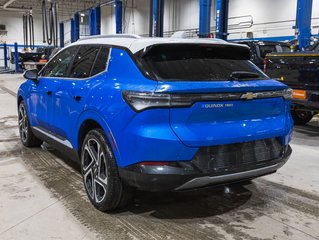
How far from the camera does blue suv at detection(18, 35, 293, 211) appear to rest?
2.86 m

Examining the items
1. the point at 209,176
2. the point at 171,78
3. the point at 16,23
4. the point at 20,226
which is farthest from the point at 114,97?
the point at 16,23

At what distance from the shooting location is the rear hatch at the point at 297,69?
6746mm

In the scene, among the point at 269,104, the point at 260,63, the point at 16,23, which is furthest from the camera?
the point at 16,23

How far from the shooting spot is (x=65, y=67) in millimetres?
4398

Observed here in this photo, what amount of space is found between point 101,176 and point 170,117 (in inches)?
39.0

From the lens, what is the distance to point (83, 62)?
4.04m

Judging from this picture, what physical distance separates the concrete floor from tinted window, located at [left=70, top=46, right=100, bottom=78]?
121 centimetres

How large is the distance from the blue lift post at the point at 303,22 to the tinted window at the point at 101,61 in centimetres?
764

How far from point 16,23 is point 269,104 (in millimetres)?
42370

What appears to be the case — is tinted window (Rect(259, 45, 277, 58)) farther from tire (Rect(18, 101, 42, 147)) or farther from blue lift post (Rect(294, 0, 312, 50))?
tire (Rect(18, 101, 42, 147))

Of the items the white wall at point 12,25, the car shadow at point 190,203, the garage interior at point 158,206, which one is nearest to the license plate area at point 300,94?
the garage interior at point 158,206

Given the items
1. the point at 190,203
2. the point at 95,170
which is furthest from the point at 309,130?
the point at 95,170

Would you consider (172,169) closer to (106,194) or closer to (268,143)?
(106,194)

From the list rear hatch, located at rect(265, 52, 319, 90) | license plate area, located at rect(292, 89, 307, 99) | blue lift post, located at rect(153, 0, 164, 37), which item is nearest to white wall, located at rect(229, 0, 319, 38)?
blue lift post, located at rect(153, 0, 164, 37)
